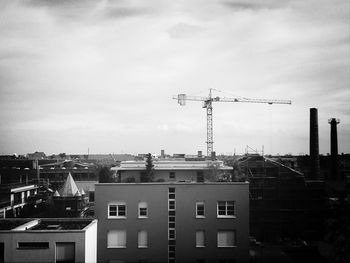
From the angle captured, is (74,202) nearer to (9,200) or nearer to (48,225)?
(9,200)

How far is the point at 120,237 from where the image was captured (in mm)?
19891

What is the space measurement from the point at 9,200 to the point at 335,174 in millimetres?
34211

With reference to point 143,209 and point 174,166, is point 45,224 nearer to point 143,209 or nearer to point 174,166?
point 143,209

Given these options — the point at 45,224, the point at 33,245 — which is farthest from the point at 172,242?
the point at 33,245

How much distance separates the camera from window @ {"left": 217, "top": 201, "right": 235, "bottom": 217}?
66.3 ft

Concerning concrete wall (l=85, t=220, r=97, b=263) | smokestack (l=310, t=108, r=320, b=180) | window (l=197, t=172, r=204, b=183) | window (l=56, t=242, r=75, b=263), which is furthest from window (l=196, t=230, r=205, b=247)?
smokestack (l=310, t=108, r=320, b=180)

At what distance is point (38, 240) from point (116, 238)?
5.61 m

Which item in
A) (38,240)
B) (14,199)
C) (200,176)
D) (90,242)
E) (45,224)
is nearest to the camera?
(38,240)

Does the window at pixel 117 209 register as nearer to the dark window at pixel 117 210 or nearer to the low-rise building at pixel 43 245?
the dark window at pixel 117 210

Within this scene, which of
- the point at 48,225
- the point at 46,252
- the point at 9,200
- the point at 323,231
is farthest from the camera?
the point at 9,200

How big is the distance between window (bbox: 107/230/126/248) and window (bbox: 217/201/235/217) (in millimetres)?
5627

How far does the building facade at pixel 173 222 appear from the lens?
778 inches

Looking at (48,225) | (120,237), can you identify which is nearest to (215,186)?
(120,237)

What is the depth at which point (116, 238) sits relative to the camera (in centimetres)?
1988
